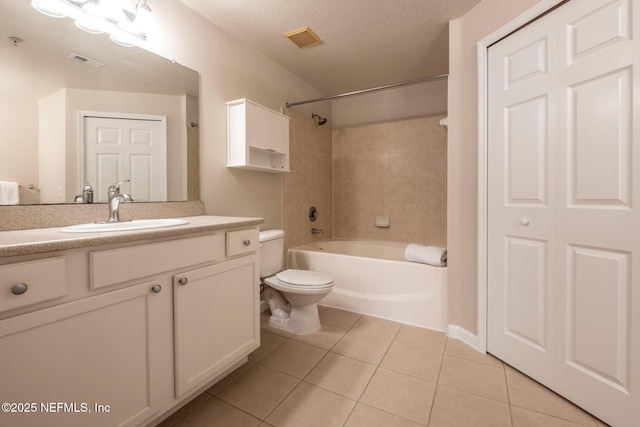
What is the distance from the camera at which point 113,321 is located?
919mm

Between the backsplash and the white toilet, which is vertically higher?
the backsplash

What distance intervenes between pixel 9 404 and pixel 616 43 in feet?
7.86

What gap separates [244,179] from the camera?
227 centimetres

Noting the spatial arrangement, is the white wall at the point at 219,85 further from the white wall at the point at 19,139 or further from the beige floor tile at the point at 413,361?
the beige floor tile at the point at 413,361

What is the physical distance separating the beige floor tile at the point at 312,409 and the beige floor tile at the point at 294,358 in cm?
16

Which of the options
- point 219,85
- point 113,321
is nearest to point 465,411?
point 113,321

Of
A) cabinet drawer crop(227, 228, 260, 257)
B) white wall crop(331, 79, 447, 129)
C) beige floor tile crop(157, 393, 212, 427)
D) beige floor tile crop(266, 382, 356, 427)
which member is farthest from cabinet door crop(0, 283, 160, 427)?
white wall crop(331, 79, 447, 129)

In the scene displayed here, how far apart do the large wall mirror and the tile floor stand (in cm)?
117

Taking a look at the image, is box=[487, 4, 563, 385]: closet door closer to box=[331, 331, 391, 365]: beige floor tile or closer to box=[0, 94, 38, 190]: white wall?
box=[331, 331, 391, 365]: beige floor tile

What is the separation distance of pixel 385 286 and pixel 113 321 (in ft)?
6.06

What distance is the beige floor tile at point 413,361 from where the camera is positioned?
155 centimetres

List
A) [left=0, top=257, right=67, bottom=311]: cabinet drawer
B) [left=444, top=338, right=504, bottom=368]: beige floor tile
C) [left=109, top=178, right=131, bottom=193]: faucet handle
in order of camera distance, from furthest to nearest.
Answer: [left=444, top=338, right=504, bottom=368]: beige floor tile < [left=109, top=178, right=131, bottom=193]: faucet handle < [left=0, top=257, right=67, bottom=311]: cabinet drawer

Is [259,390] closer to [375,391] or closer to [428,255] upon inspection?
[375,391]

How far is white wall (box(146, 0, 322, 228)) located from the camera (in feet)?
5.72
